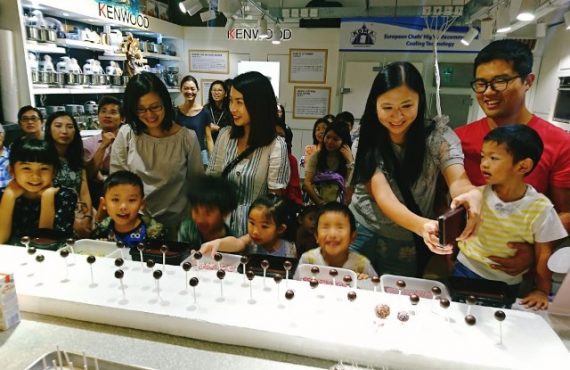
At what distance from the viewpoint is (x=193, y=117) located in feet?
8.88

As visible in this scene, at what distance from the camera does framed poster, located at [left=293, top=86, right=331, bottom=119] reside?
5.15 meters

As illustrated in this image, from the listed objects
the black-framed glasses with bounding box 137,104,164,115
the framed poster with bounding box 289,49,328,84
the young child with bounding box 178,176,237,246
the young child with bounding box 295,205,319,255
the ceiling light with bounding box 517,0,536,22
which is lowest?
the young child with bounding box 295,205,319,255

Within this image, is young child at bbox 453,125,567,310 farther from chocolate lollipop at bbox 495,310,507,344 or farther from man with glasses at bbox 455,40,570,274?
chocolate lollipop at bbox 495,310,507,344

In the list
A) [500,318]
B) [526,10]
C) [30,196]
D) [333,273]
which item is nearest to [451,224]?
[500,318]

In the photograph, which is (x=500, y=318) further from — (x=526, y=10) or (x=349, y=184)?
(x=526, y=10)

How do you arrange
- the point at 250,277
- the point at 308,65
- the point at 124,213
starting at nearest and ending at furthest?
the point at 250,277, the point at 124,213, the point at 308,65

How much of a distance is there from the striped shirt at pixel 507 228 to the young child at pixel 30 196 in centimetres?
141

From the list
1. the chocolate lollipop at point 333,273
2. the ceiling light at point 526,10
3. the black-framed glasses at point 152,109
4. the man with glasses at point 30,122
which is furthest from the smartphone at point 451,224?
the ceiling light at point 526,10

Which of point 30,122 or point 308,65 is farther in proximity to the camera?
point 308,65

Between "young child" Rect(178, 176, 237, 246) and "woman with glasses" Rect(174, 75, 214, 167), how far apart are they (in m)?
1.20

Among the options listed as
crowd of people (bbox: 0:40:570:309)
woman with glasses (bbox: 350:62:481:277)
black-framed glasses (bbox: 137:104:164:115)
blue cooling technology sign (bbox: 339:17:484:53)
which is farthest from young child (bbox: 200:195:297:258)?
blue cooling technology sign (bbox: 339:17:484:53)

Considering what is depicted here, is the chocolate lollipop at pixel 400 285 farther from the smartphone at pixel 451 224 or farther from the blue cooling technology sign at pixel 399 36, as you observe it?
the blue cooling technology sign at pixel 399 36

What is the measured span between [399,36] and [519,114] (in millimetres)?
3904

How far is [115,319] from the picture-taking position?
100 cm
